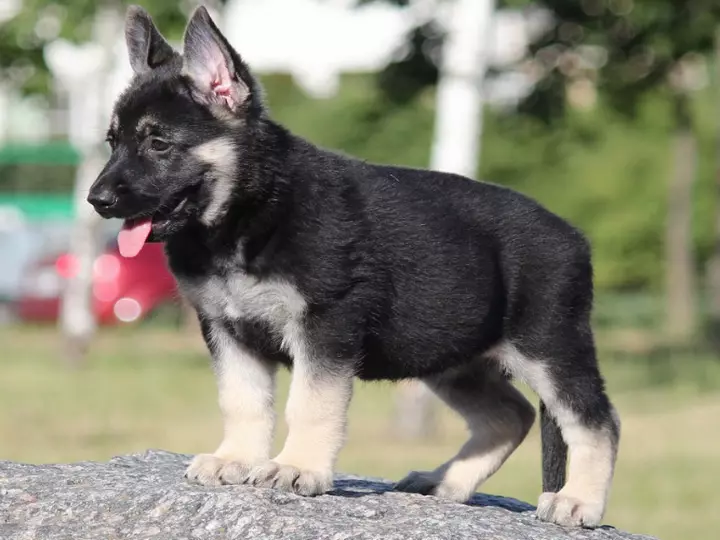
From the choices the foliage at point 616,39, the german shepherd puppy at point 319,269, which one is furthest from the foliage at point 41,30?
the german shepherd puppy at point 319,269

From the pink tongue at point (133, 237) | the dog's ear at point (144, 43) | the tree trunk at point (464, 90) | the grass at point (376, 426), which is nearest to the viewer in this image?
the pink tongue at point (133, 237)

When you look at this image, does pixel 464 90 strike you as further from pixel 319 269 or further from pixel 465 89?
pixel 319 269

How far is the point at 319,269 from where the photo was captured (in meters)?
6.18

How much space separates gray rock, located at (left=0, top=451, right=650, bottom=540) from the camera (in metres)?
5.89

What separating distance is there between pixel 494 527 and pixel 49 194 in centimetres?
3517

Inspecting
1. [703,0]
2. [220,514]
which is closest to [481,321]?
[220,514]

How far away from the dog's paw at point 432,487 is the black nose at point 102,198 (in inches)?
80.8

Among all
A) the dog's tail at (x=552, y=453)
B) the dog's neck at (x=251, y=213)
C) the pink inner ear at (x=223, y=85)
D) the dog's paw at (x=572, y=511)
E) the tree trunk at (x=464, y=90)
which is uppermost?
the tree trunk at (x=464, y=90)

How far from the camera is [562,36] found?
21.0 metres

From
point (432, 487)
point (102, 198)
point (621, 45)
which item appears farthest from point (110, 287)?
point (102, 198)

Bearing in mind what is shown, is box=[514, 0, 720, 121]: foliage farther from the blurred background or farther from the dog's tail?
the dog's tail

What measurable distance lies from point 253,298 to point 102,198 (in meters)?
0.74

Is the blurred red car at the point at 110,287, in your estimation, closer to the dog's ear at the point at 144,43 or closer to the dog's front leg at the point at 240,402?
the dog's ear at the point at 144,43

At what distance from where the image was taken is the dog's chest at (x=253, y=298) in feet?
20.2
